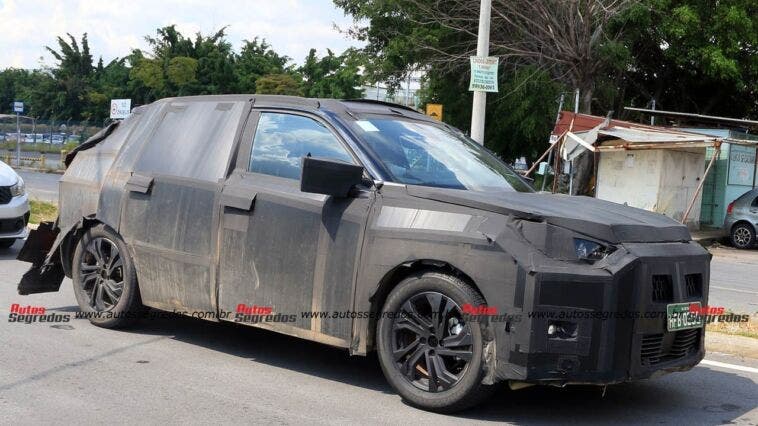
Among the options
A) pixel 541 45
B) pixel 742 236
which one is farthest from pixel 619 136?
pixel 541 45

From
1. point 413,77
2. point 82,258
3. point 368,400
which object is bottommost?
point 368,400

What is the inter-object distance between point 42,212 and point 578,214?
1207 centimetres

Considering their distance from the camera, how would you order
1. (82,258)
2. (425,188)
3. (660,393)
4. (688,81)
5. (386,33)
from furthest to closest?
1. (688,81)
2. (386,33)
3. (82,258)
4. (660,393)
5. (425,188)

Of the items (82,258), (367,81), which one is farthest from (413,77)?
(82,258)

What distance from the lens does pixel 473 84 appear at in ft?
43.3

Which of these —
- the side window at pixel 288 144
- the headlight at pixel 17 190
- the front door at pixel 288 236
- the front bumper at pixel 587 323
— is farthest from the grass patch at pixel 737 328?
the headlight at pixel 17 190

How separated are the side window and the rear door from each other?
224mm

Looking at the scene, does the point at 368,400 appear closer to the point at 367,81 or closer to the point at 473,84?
the point at 473,84

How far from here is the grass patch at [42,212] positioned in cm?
1401

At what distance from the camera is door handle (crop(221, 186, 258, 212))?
5753 mm

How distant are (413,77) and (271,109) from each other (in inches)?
937

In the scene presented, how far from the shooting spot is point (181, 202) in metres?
6.17

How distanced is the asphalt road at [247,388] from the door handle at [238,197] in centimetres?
108

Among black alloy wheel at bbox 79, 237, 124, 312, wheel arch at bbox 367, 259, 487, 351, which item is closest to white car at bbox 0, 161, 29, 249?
black alloy wheel at bbox 79, 237, 124, 312
